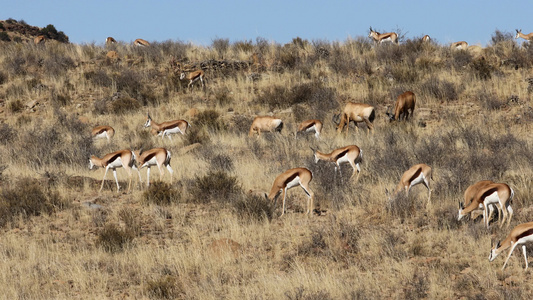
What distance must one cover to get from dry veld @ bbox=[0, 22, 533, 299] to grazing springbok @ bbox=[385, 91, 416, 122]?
1.19ft

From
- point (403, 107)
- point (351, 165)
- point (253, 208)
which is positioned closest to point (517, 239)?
point (253, 208)

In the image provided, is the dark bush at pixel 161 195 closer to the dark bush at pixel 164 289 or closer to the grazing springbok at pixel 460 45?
the dark bush at pixel 164 289

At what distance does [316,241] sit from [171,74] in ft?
59.7

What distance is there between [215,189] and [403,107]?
9.38 meters

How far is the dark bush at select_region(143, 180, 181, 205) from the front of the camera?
11484 millimetres

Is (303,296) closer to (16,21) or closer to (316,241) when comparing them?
(316,241)

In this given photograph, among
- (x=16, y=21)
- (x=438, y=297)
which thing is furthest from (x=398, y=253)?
(x=16, y=21)

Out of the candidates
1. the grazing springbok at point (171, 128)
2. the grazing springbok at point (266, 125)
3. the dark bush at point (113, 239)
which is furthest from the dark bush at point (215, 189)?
the grazing springbok at point (171, 128)

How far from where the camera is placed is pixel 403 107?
19.2 metres

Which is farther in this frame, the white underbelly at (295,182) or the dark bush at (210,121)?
the dark bush at (210,121)

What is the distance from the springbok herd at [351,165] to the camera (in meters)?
8.50

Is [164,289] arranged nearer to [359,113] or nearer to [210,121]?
[359,113]

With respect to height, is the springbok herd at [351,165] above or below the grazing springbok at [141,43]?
below

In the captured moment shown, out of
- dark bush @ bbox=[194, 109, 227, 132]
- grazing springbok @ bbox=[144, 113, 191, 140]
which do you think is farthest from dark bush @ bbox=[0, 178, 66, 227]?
dark bush @ bbox=[194, 109, 227, 132]
